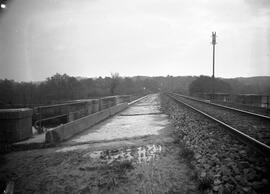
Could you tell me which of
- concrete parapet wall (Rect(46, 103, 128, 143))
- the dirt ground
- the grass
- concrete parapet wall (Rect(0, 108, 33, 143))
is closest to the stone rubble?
the dirt ground

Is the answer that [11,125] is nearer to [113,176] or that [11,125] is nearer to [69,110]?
[69,110]

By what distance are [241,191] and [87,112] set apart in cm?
818

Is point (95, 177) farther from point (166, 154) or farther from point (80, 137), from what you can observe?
point (80, 137)

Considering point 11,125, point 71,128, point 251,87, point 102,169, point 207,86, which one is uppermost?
point 207,86

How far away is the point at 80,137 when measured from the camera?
689 centimetres

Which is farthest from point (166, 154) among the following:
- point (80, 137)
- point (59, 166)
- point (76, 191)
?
point (80, 137)

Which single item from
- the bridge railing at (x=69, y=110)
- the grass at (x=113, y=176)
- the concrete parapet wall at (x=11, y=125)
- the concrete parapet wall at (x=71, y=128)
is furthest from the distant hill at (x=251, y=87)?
the concrete parapet wall at (x=11, y=125)

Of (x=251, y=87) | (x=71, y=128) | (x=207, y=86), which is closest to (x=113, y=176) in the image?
(x=71, y=128)

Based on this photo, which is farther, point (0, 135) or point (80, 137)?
point (80, 137)

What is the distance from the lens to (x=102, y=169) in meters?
3.88

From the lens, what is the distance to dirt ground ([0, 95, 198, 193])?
318 centimetres

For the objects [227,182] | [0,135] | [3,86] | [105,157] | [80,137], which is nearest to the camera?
[227,182]

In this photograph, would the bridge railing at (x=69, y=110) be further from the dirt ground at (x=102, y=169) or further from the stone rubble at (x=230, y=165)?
the stone rubble at (x=230, y=165)

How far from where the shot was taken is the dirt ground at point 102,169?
10.4 feet
